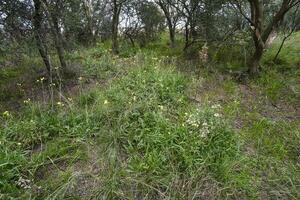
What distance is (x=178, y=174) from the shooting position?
9.07 ft

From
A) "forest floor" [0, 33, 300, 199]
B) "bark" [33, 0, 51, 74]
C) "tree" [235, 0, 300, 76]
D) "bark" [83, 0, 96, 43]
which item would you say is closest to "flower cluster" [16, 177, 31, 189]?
"forest floor" [0, 33, 300, 199]

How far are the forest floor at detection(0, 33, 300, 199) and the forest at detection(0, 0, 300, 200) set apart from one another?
1 centimetres

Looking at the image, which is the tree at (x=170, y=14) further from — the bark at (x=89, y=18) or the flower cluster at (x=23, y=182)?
the flower cluster at (x=23, y=182)

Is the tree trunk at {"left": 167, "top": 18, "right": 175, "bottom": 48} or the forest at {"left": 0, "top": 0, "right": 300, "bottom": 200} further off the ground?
the tree trunk at {"left": 167, "top": 18, "right": 175, "bottom": 48}

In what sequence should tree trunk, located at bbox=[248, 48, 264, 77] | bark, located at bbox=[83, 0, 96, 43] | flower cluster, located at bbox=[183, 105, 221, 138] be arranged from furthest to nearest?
1. bark, located at bbox=[83, 0, 96, 43]
2. tree trunk, located at bbox=[248, 48, 264, 77]
3. flower cluster, located at bbox=[183, 105, 221, 138]

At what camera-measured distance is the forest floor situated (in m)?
2.64

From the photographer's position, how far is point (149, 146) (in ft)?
9.98

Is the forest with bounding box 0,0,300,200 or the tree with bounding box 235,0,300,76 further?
the tree with bounding box 235,0,300,76

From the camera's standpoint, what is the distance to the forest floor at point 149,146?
8.67ft

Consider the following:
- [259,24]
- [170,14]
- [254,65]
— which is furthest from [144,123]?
[170,14]

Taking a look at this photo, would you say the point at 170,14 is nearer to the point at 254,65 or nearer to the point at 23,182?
the point at 254,65

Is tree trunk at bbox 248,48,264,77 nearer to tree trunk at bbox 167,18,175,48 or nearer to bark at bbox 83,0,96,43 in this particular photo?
tree trunk at bbox 167,18,175,48

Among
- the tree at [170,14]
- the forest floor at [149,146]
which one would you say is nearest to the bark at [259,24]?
the forest floor at [149,146]

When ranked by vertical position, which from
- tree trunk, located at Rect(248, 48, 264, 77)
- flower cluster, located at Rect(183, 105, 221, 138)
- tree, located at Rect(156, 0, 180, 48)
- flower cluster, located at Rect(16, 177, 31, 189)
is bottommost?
flower cluster, located at Rect(16, 177, 31, 189)
